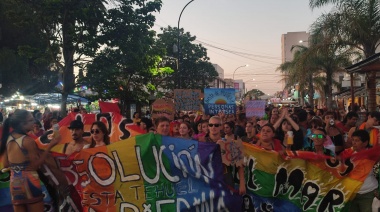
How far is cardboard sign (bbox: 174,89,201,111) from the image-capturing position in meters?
15.5

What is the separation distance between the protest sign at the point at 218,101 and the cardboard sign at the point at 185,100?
1.74m

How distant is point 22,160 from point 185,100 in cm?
1099

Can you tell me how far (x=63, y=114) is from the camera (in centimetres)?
1877

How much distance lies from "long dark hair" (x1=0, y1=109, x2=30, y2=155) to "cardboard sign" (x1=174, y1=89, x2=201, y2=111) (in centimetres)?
1063

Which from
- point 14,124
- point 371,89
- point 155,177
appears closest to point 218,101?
point 371,89

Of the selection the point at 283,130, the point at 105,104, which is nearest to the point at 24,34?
the point at 105,104

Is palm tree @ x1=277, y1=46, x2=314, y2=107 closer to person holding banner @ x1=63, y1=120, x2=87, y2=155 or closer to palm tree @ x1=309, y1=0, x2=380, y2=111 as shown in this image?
palm tree @ x1=309, y1=0, x2=380, y2=111

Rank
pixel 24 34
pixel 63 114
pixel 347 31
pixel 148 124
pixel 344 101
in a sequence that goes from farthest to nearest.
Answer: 1. pixel 344 101
2. pixel 24 34
3. pixel 63 114
4. pixel 347 31
5. pixel 148 124

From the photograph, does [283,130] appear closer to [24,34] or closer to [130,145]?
[130,145]

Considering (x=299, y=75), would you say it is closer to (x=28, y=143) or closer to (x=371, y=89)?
(x=371, y=89)

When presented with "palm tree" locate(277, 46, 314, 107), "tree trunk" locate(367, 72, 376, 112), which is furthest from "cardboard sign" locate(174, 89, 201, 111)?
"palm tree" locate(277, 46, 314, 107)

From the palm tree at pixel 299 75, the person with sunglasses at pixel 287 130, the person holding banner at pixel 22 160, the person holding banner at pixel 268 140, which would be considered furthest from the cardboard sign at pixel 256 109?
the person holding banner at pixel 22 160

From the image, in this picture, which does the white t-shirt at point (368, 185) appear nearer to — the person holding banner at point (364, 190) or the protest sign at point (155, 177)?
the person holding banner at point (364, 190)

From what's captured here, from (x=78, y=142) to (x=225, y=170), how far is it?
2.19 metres
